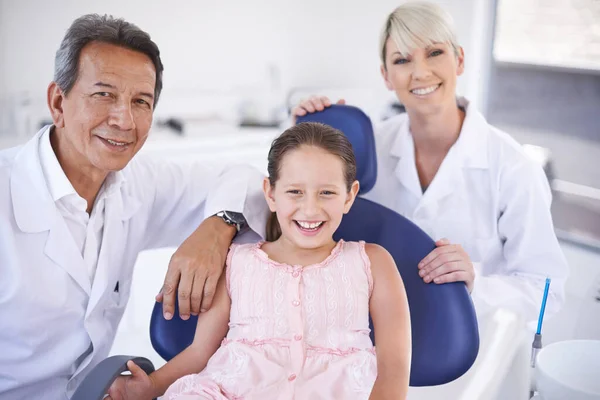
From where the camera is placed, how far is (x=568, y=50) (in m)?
3.00

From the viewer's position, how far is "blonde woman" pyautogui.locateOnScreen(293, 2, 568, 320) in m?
1.80

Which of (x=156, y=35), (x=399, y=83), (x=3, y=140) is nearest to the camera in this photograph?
(x=399, y=83)

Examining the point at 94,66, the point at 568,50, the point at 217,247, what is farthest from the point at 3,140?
the point at 568,50

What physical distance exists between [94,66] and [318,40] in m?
2.45

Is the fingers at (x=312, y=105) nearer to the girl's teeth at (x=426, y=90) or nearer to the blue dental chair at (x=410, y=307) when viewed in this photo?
Result: the blue dental chair at (x=410, y=307)

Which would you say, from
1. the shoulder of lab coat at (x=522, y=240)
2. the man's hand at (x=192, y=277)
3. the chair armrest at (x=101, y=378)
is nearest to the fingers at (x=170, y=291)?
the man's hand at (x=192, y=277)

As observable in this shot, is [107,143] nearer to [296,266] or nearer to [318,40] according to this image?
[296,266]

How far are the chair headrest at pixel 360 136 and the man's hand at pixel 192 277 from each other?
0.44 m

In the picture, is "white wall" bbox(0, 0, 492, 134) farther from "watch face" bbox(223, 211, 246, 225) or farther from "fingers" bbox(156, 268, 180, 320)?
"fingers" bbox(156, 268, 180, 320)

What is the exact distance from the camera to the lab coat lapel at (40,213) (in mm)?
1520

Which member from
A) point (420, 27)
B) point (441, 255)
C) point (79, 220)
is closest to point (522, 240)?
point (441, 255)

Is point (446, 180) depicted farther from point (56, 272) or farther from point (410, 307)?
point (56, 272)

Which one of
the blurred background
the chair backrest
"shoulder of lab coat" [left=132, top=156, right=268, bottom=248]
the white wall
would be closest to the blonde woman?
the chair backrest

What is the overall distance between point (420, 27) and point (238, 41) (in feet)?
6.26
